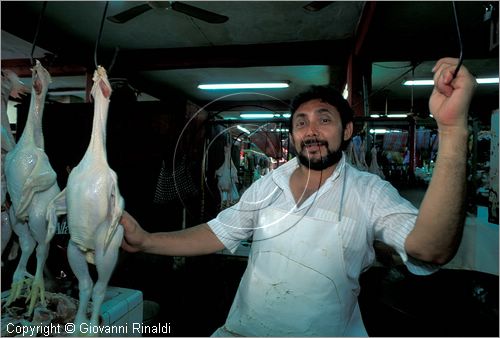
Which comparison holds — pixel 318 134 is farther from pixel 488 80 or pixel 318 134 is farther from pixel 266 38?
pixel 488 80

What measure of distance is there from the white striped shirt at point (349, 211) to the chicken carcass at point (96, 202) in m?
0.81

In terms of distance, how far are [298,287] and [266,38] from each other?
16.1 feet

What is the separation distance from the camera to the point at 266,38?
5.58m

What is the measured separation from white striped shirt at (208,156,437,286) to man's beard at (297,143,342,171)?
6 cm

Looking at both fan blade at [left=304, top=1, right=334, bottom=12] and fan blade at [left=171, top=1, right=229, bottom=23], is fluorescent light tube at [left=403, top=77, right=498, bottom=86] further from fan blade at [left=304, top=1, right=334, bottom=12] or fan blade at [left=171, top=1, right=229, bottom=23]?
fan blade at [left=171, top=1, right=229, bottom=23]

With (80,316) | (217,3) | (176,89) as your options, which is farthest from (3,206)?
(176,89)

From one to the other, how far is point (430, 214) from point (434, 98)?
47cm

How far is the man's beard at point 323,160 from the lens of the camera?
6.36 feet

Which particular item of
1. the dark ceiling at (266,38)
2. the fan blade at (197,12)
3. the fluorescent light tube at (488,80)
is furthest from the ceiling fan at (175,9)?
the fluorescent light tube at (488,80)

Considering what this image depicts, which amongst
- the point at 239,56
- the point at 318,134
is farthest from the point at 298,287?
the point at 239,56

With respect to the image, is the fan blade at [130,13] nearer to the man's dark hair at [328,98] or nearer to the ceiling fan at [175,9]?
the ceiling fan at [175,9]

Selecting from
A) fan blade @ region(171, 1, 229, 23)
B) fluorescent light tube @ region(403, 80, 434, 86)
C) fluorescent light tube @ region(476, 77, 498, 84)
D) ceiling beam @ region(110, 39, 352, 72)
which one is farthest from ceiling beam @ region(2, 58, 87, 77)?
fluorescent light tube @ region(476, 77, 498, 84)

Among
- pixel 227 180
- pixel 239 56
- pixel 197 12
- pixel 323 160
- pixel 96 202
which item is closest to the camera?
pixel 96 202

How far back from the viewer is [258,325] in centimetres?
184
